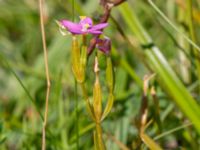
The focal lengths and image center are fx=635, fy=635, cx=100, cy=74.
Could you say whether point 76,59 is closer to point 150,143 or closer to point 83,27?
point 83,27

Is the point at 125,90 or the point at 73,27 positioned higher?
the point at 73,27

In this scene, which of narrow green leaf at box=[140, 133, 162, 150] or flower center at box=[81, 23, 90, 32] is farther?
narrow green leaf at box=[140, 133, 162, 150]

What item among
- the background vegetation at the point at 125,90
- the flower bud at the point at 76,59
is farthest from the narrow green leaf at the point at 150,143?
→ the flower bud at the point at 76,59

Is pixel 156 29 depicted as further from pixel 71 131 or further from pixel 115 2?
pixel 115 2

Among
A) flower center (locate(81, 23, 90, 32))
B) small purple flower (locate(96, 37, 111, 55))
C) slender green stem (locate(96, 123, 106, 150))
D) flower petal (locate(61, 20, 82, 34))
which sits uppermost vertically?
flower petal (locate(61, 20, 82, 34))

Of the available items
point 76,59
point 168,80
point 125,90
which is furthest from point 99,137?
point 125,90

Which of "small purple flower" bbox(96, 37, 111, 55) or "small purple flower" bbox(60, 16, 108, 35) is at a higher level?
"small purple flower" bbox(60, 16, 108, 35)

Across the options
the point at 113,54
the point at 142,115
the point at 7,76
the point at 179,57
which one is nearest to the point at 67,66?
the point at 7,76

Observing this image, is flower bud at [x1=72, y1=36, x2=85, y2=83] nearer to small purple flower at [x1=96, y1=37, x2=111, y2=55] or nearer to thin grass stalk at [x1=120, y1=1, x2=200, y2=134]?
small purple flower at [x1=96, y1=37, x2=111, y2=55]

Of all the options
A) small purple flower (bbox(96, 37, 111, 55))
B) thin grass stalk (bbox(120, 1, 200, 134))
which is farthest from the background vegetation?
small purple flower (bbox(96, 37, 111, 55))

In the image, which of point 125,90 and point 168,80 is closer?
point 168,80

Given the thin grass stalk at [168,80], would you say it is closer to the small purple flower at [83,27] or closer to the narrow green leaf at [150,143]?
the narrow green leaf at [150,143]
